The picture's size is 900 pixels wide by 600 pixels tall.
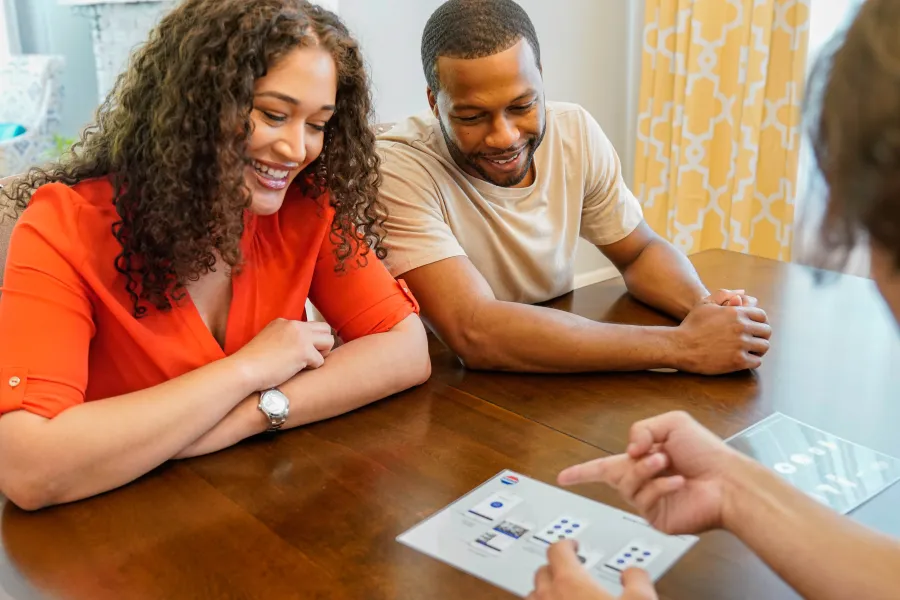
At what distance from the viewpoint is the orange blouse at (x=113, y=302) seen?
1.14m

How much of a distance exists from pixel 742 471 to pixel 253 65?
0.83m

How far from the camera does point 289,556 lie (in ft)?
3.30

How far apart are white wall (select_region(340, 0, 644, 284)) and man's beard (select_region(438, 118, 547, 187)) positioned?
1255mm

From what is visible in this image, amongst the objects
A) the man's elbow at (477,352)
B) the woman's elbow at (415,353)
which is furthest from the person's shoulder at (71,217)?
the man's elbow at (477,352)

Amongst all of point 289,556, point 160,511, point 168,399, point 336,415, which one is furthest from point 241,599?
point 336,415

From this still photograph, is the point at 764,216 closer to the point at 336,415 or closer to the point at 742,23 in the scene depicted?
the point at 742,23

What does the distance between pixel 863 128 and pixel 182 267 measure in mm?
921

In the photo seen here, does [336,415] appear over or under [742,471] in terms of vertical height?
under

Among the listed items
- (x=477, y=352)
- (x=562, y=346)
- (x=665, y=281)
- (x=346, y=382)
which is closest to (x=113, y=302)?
(x=346, y=382)

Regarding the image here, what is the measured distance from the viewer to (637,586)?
0.87 metres

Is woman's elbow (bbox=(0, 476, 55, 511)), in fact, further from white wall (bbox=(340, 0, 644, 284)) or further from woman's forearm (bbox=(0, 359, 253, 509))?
white wall (bbox=(340, 0, 644, 284))

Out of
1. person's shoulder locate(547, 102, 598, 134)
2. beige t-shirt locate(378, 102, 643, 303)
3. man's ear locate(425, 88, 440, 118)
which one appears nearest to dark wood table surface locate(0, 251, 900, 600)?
beige t-shirt locate(378, 102, 643, 303)

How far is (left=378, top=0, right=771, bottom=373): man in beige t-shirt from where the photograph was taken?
5.03 ft

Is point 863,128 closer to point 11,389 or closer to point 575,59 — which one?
point 11,389
